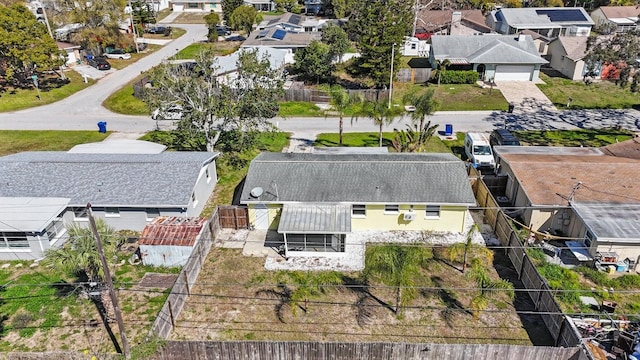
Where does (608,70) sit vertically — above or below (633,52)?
below

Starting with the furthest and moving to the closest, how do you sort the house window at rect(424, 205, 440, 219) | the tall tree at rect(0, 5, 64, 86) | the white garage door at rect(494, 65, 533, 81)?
the white garage door at rect(494, 65, 533, 81)
the tall tree at rect(0, 5, 64, 86)
the house window at rect(424, 205, 440, 219)

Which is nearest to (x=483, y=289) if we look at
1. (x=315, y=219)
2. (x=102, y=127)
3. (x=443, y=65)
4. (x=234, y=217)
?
(x=315, y=219)

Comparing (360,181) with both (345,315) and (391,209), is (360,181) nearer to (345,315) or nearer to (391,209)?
(391,209)

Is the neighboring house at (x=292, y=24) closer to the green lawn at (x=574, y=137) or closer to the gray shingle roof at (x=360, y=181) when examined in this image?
the green lawn at (x=574, y=137)

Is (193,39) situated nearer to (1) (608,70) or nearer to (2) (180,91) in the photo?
Answer: (2) (180,91)

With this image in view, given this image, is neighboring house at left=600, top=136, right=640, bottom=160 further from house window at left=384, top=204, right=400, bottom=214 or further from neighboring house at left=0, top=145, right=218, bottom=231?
neighboring house at left=0, top=145, right=218, bottom=231

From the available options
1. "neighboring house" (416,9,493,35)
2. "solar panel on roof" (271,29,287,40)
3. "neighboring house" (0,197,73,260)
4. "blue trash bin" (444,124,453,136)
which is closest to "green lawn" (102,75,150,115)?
"solar panel on roof" (271,29,287,40)

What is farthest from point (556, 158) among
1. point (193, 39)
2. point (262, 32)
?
point (193, 39)

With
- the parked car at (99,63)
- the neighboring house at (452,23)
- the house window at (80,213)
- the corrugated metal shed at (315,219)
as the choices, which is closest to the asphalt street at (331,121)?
the parked car at (99,63)
